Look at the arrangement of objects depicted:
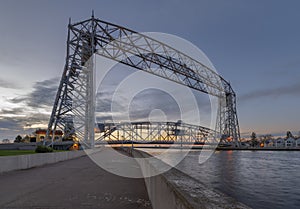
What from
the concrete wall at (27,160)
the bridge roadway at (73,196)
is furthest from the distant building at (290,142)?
the bridge roadway at (73,196)

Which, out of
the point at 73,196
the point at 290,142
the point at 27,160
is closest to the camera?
the point at 73,196

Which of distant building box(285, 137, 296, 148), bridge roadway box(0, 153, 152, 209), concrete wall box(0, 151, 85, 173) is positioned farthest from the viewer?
distant building box(285, 137, 296, 148)

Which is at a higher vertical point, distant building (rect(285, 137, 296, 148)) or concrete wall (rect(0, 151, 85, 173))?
concrete wall (rect(0, 151, 85, 173))

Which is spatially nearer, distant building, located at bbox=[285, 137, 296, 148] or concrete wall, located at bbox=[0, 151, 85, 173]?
concrete wall, located at bbox=[0, 151, 85, 173]

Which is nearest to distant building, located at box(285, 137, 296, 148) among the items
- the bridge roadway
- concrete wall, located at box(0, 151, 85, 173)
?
concrete wall, located at box(0, 151, 85, 173)

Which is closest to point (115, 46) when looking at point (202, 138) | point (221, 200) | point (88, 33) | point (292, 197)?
point (88, 33)

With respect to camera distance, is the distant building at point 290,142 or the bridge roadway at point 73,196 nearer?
the bridge roadway at point 73,196

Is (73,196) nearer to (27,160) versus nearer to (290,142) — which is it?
(27,160)

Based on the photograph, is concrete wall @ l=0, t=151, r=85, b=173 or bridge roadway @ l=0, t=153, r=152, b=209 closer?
bridge roadway @ l=0, t=153, r=152, b=209

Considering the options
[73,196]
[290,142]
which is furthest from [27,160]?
[290,142]

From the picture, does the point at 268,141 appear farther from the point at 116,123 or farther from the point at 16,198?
the point at 16,198

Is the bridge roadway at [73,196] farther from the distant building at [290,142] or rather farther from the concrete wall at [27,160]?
the distant building at [290,142]

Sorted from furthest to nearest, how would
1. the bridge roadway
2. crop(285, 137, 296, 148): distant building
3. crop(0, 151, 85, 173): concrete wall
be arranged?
crop(285, 137, 296, 148): distant building
crop(0, 151, 85, 173): concrete wall
the bridge roadway

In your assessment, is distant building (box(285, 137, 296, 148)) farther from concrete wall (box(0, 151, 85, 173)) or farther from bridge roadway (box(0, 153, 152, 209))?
bridge roadway (box(0, 153, 152, 209))
